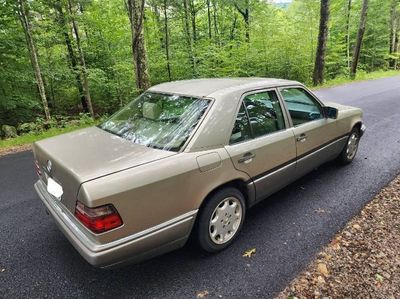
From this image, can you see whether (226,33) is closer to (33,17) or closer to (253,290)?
(33,17)

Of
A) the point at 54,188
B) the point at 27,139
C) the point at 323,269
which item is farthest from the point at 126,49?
the point at 323,269

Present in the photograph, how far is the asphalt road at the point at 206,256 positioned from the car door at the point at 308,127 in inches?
19.9

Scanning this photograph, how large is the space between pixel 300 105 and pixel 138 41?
5.45 m

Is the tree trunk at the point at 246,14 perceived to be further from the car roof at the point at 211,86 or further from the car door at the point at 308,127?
the car roof at the point at 211,86

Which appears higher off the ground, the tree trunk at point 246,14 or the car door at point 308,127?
the tree trunk at point 246,14

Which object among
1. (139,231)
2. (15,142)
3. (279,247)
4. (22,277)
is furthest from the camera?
(15,142)

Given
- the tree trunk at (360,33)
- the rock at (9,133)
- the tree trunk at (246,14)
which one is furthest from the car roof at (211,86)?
the tree trunk at (360,33)

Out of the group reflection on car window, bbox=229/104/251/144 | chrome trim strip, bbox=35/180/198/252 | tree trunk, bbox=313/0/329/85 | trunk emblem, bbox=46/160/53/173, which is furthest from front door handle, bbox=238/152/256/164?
tree trunk, bbox=313/0/329/85

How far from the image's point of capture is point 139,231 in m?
2.20

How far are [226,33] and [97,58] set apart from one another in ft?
31.8

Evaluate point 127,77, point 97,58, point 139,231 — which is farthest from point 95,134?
point 97,58

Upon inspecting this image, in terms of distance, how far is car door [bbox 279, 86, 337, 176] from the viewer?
11.8ft

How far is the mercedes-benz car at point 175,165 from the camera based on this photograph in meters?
2.12

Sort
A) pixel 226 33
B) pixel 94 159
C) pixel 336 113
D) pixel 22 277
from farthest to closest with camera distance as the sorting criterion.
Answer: pixel 226 33, pixel 336 113, pixel 22 277, pixel 94 159
